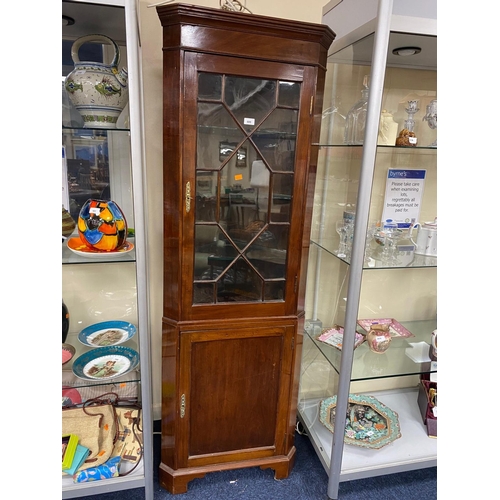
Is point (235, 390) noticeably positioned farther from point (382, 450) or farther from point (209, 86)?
point (209, 86)

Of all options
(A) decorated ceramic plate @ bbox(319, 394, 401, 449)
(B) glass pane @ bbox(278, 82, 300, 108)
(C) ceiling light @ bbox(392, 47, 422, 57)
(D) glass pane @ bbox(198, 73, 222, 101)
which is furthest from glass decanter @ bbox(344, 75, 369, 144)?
(A) decorated ceramic plate @ bbox(319, 394, 401, 449)

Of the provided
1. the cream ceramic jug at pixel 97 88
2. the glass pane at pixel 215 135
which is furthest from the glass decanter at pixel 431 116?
the cream ceramic jug at pixel 97 88

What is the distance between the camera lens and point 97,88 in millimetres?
1235

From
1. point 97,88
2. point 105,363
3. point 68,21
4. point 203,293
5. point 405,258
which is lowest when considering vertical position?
point 105,363

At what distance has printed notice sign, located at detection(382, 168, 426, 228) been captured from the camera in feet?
5.96

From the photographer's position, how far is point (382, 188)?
181cm

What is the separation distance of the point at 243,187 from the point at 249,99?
30cm

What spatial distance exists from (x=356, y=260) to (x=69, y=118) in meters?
1.13

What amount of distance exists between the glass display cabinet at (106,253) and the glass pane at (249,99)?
30 centimetres

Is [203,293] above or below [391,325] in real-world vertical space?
above

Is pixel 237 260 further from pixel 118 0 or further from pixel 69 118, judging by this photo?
pixel 118 0

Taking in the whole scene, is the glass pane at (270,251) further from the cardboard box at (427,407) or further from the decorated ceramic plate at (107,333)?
the cardboard box at (427,407)

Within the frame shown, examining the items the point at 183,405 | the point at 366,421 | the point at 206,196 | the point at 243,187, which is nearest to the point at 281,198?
the point at 243,187
